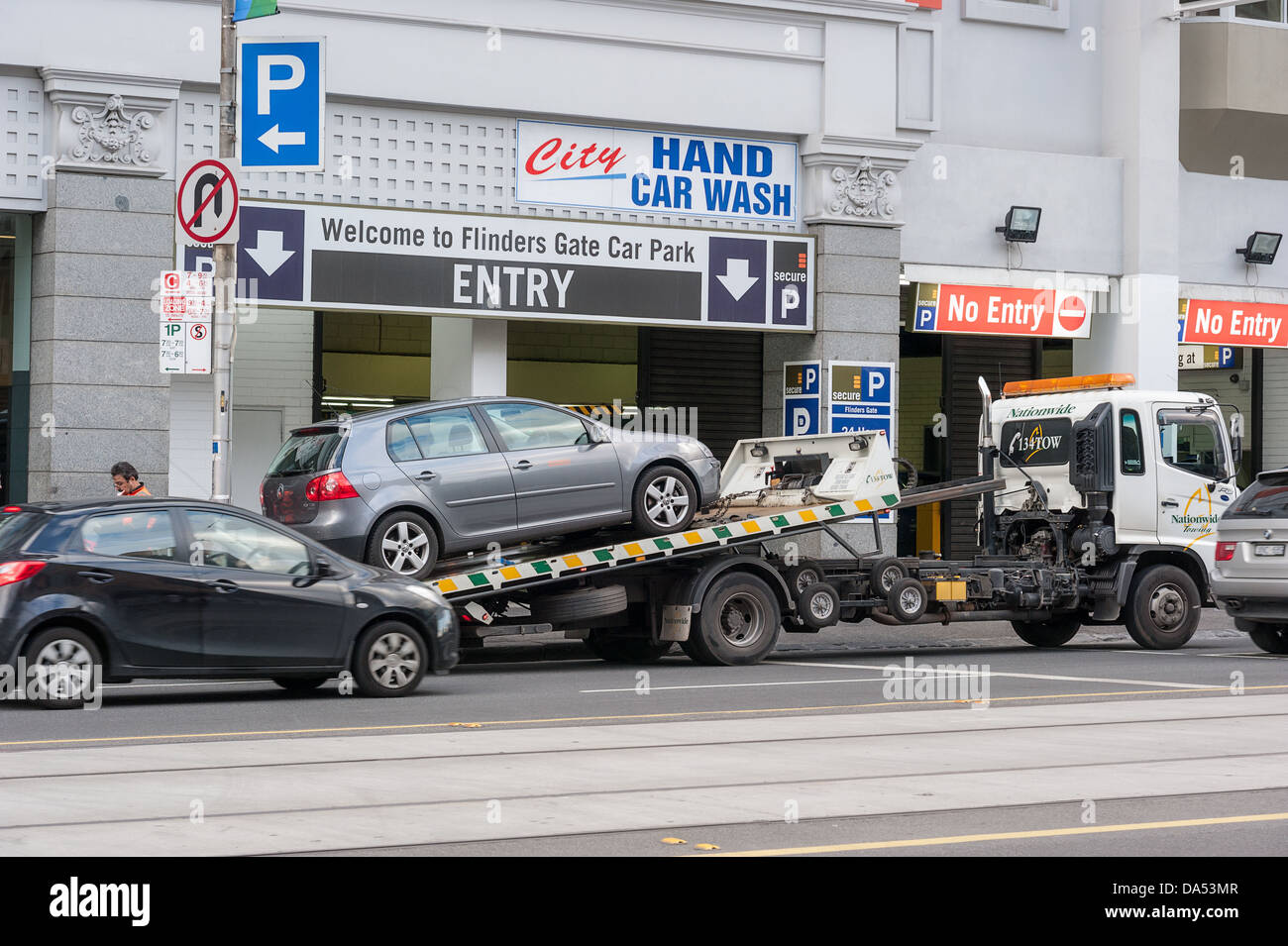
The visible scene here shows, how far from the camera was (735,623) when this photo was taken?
54.9 ft

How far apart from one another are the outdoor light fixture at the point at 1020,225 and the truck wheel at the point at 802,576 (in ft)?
30.5

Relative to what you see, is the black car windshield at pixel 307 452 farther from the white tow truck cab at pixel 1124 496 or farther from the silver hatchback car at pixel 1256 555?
the silver hatchback car at pixel 1256 555

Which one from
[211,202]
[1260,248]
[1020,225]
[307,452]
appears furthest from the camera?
→ [1260,248]

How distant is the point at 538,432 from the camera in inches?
620

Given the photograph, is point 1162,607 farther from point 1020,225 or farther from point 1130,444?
point 1020,225

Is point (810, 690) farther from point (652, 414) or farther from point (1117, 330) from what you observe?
point (1117, 330)

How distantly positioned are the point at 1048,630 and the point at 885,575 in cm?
328

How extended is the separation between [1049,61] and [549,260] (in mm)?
8367

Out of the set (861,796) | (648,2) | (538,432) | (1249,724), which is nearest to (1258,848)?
(861,796)

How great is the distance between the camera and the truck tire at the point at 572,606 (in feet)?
52.3

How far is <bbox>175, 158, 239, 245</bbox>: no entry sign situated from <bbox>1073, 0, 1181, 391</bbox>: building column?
46.0 feet

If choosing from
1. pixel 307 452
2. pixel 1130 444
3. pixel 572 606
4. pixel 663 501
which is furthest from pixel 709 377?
pixel 307 452

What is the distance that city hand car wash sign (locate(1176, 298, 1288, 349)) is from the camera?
86.8 ft

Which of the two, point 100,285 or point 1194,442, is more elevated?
point 100,285
